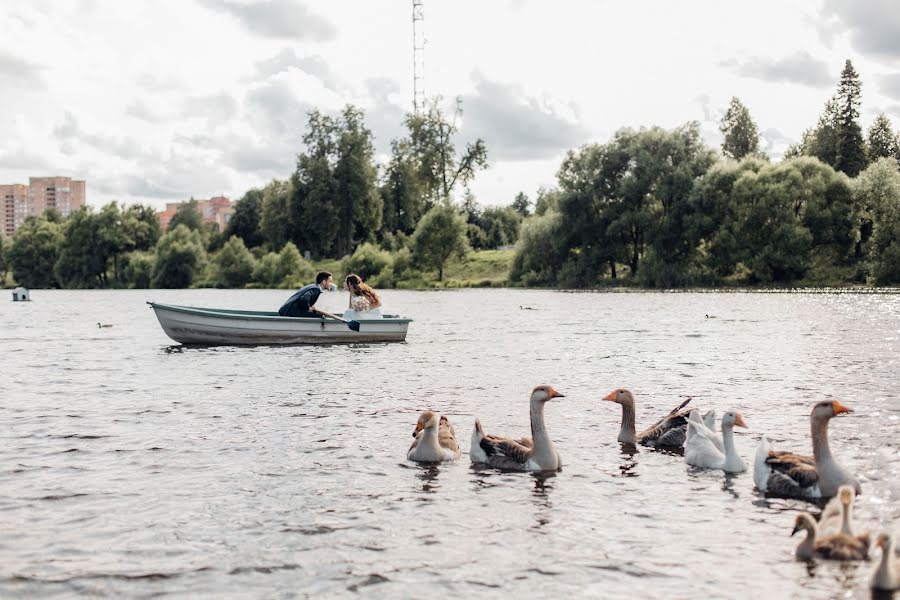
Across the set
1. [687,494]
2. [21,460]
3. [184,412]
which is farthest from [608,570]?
[184,412]

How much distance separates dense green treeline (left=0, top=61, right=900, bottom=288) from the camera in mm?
71000

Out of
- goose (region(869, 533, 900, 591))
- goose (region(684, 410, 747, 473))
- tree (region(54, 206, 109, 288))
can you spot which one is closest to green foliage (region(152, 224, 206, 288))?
tree (region(54, 206, 109, 288))

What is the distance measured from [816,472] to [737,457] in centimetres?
160

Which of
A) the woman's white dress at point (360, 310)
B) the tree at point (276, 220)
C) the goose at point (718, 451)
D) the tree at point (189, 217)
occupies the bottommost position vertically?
the goose at point (718, 451)

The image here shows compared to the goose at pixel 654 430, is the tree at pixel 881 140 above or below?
above

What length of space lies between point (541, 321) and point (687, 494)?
32.5 m

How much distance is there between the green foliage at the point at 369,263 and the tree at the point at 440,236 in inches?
203

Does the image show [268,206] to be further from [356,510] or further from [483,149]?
[356,510]

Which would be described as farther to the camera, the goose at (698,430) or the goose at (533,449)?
the goose at (698,430)

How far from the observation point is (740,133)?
398 ft

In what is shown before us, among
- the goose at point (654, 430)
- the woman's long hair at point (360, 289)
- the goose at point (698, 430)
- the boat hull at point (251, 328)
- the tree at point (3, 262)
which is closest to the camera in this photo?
the goose at point (698, 430)

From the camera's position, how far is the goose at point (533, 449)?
11281 mm

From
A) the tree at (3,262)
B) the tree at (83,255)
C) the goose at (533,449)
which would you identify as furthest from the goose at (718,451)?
the tree at (3,262)

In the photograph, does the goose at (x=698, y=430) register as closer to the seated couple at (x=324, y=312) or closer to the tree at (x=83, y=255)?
the seated couple at (x=324, y=312)
